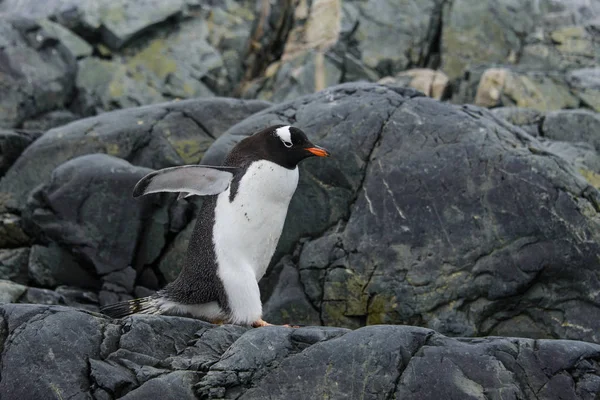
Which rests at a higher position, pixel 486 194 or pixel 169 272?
pixel 486 194

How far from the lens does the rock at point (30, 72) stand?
504 inches

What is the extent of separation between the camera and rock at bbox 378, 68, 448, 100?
14750mm

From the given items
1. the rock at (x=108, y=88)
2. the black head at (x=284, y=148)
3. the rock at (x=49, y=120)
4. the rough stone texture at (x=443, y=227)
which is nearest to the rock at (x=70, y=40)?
the rock at (x=108, y=88)

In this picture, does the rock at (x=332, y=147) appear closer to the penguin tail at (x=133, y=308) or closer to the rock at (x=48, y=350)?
the penguin tail at (x=133, y=308)

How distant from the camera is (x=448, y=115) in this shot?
289 inches

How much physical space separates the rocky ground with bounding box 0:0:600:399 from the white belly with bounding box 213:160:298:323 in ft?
A: 2.48

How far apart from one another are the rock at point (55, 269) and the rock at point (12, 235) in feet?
1.52

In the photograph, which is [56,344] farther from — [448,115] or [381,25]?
[381,25]

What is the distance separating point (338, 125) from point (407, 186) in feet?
2.87

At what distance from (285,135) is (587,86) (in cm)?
935

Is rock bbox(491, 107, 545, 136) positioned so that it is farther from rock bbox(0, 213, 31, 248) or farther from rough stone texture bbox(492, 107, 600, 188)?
rock bbox(0, 213, 31, 248)

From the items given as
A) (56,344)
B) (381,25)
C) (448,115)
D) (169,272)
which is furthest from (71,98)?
(56,344)

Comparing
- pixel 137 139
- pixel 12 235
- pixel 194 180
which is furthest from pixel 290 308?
pixel 12 235

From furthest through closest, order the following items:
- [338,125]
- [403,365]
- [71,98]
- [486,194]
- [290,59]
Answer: [290,59] → [71,98] → [338,125] → [486,194] → [403,365]
